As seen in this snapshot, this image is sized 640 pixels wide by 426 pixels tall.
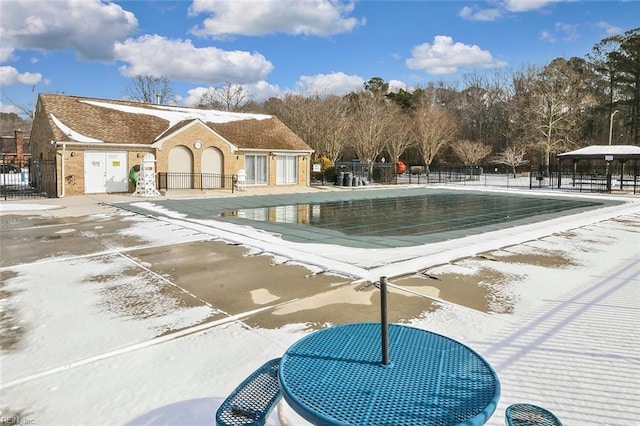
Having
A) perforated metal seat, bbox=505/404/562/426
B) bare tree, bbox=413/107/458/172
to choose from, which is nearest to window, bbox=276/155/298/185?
bare tree, bbox=413/107/458/172

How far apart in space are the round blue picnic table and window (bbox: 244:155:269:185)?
24551mm

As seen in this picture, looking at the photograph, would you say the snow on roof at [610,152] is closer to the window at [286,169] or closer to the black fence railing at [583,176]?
the black fence railing at [583,176]

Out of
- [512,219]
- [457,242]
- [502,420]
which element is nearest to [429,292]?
[502,420]

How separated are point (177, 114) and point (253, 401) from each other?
2696 centimetres

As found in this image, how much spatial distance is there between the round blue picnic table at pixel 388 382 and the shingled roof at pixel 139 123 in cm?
2139

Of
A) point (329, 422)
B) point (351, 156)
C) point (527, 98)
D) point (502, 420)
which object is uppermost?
point (527, 98)

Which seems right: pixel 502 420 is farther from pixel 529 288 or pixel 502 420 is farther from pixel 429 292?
pixel 529 288

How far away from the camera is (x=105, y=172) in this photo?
21469 millimetres

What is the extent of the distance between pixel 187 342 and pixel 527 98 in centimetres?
5325

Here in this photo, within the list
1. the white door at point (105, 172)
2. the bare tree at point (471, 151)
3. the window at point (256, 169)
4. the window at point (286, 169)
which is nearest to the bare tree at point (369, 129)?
the bare tree at point (471, 151)

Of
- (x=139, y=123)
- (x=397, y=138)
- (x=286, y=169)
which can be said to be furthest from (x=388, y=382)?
(x=397, y=138)

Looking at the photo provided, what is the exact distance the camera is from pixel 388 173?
33562 millimetres

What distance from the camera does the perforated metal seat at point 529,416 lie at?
2699mm

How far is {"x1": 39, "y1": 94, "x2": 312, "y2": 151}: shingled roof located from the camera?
21.6 m
